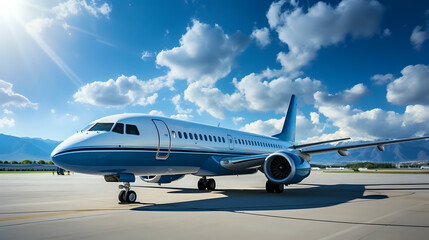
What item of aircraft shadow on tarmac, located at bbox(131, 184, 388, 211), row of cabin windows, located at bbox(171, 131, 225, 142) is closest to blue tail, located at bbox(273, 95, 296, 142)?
row of cabin windows, located at bbox(171, 131, 225, 142)

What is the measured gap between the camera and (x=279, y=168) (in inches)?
613

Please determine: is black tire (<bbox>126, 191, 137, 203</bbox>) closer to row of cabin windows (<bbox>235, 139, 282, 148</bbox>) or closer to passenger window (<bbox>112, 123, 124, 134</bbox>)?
passenger window (<bbox>112, 123, 124, 134</bbox>)

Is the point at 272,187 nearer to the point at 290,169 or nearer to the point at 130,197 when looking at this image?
the point at 290,169

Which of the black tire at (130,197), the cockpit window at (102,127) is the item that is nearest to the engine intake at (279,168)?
the black tire at (130,197)

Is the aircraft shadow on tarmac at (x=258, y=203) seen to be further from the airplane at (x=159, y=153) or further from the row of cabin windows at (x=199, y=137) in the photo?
the row of cabin windows at (x=199, y=137)

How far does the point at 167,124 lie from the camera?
12984 mm

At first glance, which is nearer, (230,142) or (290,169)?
(290,169)

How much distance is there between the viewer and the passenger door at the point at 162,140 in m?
12.0

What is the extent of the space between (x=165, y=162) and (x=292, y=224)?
6737mm

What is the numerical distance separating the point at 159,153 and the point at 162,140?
0.54 m

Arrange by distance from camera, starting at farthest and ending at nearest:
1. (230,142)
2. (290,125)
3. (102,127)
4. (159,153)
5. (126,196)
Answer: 1. (290,125)
2. (230,142)
3. (159,153)
4. (102,127)
5. (126,196)

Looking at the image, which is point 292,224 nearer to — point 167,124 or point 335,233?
point 335,233

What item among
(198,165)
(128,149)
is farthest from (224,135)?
(128,149)

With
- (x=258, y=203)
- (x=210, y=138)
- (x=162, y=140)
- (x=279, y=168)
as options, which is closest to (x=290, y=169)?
(x=279, y=168)
